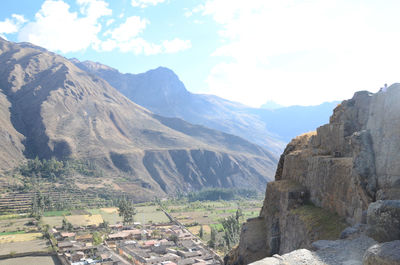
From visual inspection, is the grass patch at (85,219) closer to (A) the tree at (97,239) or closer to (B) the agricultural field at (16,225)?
(B) the agricultural field at (16,225)

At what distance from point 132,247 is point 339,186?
49.9 meters

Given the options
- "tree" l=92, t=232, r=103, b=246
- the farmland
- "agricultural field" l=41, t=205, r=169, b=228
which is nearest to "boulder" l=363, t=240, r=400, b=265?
the farmland

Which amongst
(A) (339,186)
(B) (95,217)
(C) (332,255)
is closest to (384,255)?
(C) (332,255)

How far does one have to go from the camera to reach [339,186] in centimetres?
1474

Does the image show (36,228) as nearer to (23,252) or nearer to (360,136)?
(23,252)

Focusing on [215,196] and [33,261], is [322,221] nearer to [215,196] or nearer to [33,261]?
[33,261]

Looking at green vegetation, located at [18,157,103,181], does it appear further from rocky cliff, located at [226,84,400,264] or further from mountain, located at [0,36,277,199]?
rocky cliff, located at [226,84,400,264]

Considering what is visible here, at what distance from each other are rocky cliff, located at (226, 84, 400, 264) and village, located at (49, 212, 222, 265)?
103ft

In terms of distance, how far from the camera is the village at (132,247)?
168 ft

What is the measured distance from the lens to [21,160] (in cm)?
14475

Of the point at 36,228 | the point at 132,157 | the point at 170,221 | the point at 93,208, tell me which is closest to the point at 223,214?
the point at 170,221

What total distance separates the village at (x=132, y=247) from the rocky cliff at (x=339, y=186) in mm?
31514

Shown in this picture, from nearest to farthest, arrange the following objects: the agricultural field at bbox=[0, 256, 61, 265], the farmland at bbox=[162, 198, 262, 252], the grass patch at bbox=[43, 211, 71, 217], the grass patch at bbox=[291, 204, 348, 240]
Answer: the grass patch at bbox=[291, 204, 348, 240] → the agricultural field at bbox=[0, 256, 61, 265] → the farmland at bbox=[162, 198, 262, 252] → the grass patch at bbox=[43, 211, 71, 217]

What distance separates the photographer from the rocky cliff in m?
11.5
